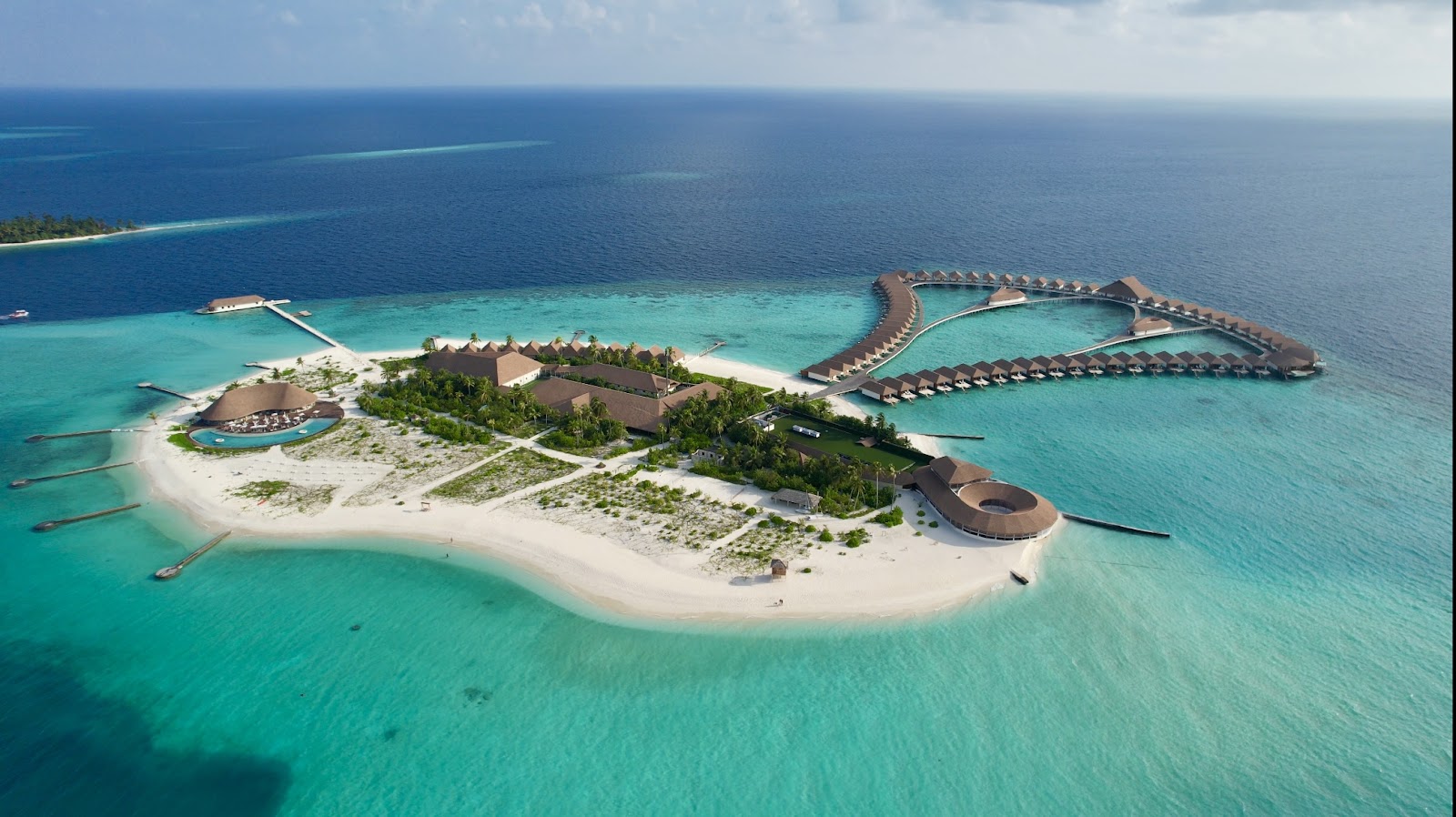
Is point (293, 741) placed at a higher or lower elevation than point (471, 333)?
lower

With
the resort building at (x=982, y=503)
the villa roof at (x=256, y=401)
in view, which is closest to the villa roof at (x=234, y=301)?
the villa roof at (x=256, y=401)

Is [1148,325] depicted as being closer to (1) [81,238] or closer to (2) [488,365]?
(2) [488,365]

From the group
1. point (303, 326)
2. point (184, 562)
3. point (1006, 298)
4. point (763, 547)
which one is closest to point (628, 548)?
point (763, 547)

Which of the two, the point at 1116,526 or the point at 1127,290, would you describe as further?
the point at 1127,290

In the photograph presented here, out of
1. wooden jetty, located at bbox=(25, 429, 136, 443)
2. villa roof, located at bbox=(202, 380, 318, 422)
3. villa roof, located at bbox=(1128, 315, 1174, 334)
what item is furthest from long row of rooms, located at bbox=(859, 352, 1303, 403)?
wooden jetty, located at bbox=(25, 429, 136, 443)

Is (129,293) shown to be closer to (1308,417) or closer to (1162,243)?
(1308,417)

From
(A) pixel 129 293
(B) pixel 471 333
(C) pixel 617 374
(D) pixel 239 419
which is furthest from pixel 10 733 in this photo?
(A) pixel 129 293
